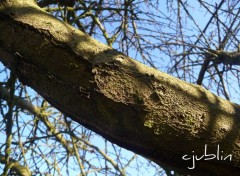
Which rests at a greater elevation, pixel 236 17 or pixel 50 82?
pixel 236 17

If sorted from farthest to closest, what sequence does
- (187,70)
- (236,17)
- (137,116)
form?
1. (187,70)
2. (236,17)
3. (137,116)

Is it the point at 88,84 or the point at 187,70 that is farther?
the point at 187,70

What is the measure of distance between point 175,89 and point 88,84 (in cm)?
21

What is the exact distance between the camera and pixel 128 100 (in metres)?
0.82

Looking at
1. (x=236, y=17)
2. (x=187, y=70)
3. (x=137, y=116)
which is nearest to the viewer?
(x=137, y=116)

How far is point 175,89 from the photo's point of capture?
867 mm

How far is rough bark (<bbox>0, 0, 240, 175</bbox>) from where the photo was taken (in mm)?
818

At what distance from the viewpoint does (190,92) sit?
2.88ft

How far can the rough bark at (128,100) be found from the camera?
2.68 feet

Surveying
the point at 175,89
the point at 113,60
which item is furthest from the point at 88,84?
the point at 175,89

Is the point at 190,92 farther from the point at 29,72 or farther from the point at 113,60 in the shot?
the point at 29,72

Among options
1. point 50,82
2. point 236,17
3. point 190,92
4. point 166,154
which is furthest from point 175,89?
point 236,17

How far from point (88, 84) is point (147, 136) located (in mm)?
176

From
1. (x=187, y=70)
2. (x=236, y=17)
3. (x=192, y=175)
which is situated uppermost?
(x=236, y=17)
